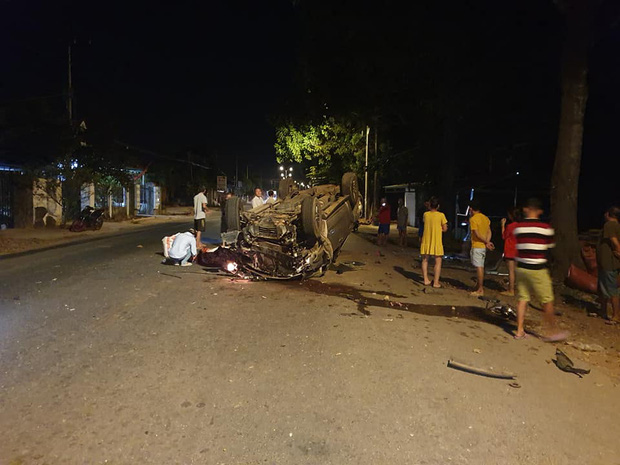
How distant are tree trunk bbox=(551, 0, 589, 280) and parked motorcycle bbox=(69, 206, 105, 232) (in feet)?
56.8

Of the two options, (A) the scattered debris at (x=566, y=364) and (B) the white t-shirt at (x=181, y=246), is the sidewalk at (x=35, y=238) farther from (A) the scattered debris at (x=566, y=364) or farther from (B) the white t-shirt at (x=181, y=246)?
(A) the scattered debris at (x=566, y=364)

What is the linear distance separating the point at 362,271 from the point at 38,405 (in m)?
7.25

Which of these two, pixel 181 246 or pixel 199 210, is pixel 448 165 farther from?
pixel 181 246

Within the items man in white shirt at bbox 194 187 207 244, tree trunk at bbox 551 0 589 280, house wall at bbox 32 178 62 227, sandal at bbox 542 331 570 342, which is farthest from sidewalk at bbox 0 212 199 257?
tree trunk at bbox 551 0 589 280

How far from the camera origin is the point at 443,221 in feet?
26.6

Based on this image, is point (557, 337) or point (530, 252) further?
point (557, 337)

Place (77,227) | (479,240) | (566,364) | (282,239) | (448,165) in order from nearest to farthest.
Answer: (566,364) → (479,240) → (282,239) → (448,165) → (77,227)

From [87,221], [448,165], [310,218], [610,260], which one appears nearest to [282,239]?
[310,218]

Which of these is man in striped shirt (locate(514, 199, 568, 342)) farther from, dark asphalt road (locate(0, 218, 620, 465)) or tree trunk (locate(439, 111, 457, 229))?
tree trunk (locate(439, 111, 457, 229))

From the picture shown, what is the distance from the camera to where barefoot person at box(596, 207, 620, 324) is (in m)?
6.24

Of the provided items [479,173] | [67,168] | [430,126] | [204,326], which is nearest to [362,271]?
[204,326]

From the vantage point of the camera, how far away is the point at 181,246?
974 centimetres

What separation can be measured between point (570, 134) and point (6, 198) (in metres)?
20.5

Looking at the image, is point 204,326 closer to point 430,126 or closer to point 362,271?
point 362,271
